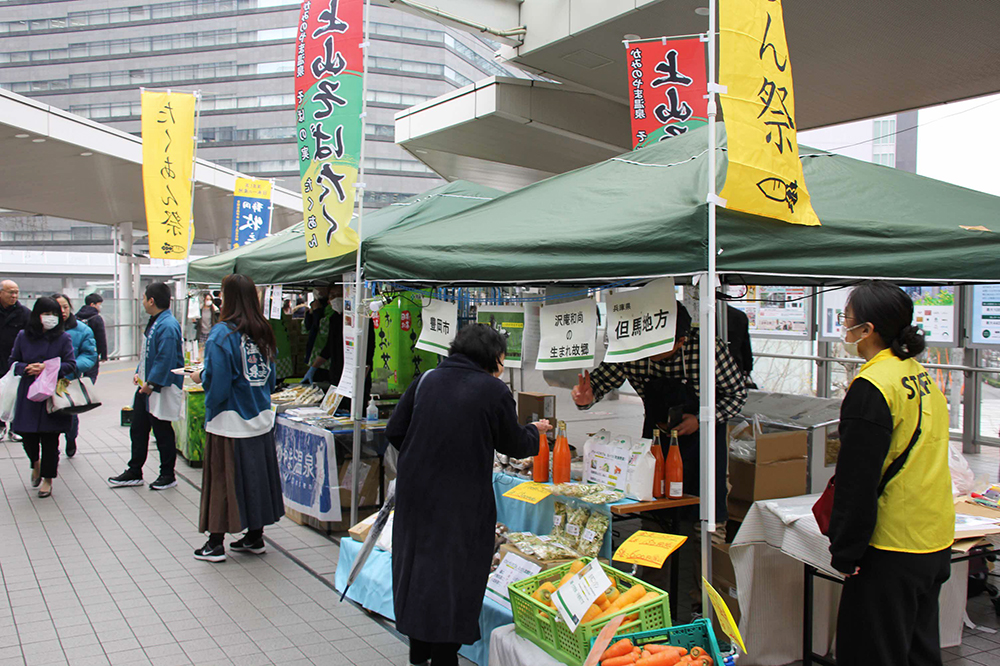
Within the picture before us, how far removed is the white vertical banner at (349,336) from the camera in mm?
5406

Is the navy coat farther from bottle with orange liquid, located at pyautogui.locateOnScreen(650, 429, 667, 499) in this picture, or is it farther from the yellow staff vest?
the yellow staff vest

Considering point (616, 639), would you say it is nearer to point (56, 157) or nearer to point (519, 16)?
point (519, 16)

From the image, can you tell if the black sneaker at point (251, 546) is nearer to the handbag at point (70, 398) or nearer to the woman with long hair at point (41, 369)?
the handbag at point (70, 398)

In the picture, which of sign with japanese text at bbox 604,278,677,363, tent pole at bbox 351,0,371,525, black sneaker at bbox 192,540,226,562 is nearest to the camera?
sign with japanese text at bbox 604,278,677,363

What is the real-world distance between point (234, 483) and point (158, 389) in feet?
7.51

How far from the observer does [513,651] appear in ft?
9.79

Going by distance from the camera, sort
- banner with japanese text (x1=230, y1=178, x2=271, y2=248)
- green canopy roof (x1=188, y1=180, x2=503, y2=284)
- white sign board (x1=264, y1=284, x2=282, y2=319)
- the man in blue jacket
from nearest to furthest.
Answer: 1. green canopy roof (x1=188, y1=180, x2=503, y2=284)
2. the man in blue jacket
3. white sign board (x1=264, y1=284, x2=282, y2=319)
4. banner with japanese text (x1=230, y1=178, x2=271, y2=248)

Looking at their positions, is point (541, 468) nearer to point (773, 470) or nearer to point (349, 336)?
point (773, 470)

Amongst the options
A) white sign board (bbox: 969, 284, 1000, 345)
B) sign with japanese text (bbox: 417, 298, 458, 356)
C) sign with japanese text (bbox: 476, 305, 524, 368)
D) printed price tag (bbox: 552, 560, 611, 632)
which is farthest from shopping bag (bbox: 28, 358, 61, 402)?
white sign board (bbox: 969, 284, 1000, 345)

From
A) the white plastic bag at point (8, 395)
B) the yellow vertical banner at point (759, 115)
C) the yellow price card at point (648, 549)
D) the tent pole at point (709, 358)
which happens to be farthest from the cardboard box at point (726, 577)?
the white plastic bag at point (8, 395)

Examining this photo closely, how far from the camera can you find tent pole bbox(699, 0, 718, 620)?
3027 mm

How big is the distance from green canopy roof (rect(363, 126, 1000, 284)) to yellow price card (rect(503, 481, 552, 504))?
1.12 meters

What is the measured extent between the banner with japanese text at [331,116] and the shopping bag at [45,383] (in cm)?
310

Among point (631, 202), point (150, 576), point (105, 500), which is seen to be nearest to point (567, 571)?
point (631, 202)
